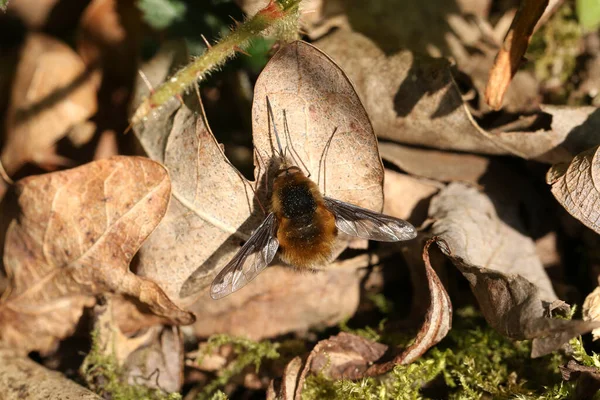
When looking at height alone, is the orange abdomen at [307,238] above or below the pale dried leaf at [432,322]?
above

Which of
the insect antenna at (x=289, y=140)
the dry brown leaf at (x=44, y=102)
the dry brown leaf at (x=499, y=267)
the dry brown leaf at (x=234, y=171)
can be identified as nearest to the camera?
the dry brown leaf at (x=499, y=267)

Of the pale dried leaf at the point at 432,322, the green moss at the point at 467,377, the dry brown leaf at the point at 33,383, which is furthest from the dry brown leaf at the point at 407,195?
the dry brown leaf at the point at 33,383

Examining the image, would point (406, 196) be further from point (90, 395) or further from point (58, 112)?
point (58, 112)

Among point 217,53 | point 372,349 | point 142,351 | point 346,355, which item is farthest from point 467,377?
point 217,53

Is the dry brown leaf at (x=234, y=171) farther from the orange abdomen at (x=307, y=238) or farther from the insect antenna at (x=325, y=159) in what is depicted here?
the orange abdomen at (x=307, y=238)

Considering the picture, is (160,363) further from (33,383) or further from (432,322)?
(432,322)
